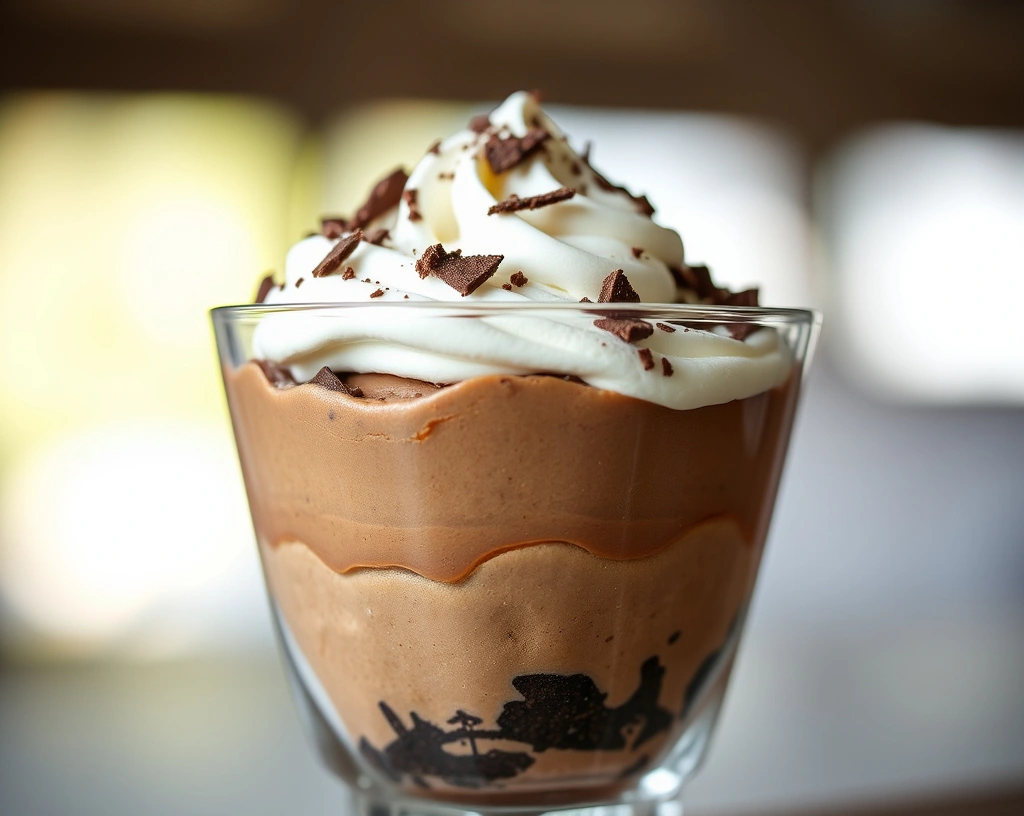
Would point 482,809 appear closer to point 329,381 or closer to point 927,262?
point 329,381

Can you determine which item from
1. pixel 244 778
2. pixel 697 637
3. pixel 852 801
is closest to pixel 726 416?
pixel 697 637

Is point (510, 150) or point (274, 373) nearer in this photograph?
point (274, 373)

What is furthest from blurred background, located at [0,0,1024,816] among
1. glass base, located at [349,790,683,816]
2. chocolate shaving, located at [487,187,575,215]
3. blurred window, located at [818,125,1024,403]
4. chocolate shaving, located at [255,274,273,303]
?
chocolate shaving, located at [487,187,575,215]

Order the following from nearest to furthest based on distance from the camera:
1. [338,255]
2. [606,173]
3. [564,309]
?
[564,309] < [338,255] < [606,173]

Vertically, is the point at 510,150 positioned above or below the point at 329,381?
above

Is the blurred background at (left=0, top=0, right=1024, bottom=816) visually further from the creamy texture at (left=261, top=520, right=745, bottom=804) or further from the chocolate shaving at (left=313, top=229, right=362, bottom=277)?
the chocolate shaving at (left=313, top=229, right=362, bottom=277)

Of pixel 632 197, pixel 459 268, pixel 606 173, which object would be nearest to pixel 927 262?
pixel 606 173

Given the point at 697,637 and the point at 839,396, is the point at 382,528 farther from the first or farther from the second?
the point at 839,396

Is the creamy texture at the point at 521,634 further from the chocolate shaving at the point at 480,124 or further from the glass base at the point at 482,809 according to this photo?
the chocolate shaving at the point at 480,124
